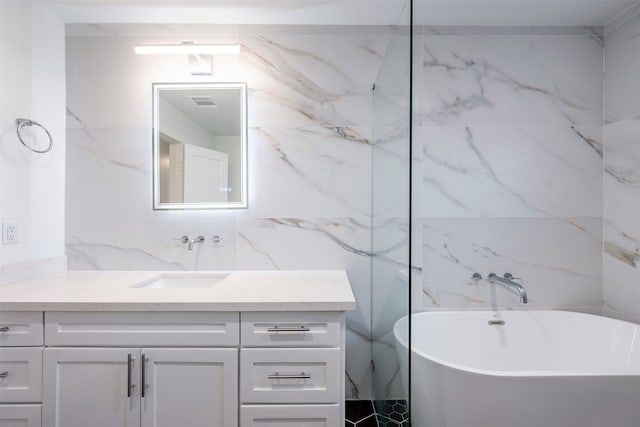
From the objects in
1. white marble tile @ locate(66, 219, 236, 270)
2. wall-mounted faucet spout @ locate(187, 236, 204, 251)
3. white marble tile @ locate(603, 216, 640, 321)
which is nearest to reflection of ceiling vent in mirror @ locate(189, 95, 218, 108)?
white marble tile @ locate(66, 219, 236, 270)

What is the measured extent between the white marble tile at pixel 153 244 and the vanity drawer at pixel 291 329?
2.17ft

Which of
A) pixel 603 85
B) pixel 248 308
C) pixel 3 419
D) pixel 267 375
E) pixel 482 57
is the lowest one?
pixel 3 419

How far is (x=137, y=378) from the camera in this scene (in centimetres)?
116

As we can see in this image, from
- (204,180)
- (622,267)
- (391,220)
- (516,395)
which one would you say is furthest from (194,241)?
(622,267)

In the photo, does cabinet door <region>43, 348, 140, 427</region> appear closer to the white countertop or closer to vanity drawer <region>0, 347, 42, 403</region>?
vanity drawer <region>0, 347, 42, 403</region>

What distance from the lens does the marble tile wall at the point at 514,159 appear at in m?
1.81

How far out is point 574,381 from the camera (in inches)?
42.3

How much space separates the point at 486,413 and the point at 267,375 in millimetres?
844

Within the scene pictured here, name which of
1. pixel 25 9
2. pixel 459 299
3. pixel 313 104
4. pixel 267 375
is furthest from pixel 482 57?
pixel 25 9

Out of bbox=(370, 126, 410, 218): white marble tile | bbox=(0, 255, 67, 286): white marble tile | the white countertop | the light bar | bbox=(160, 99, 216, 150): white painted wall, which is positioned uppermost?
the light bar

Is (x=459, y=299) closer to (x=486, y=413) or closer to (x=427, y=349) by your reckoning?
(x=427, y=349)

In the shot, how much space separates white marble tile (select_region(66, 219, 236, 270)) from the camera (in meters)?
1.75

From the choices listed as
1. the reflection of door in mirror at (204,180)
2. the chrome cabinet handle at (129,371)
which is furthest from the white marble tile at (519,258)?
the chrome cabinet handle at (129,371)

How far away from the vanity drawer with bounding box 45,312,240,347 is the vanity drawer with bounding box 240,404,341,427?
0.90 ft
